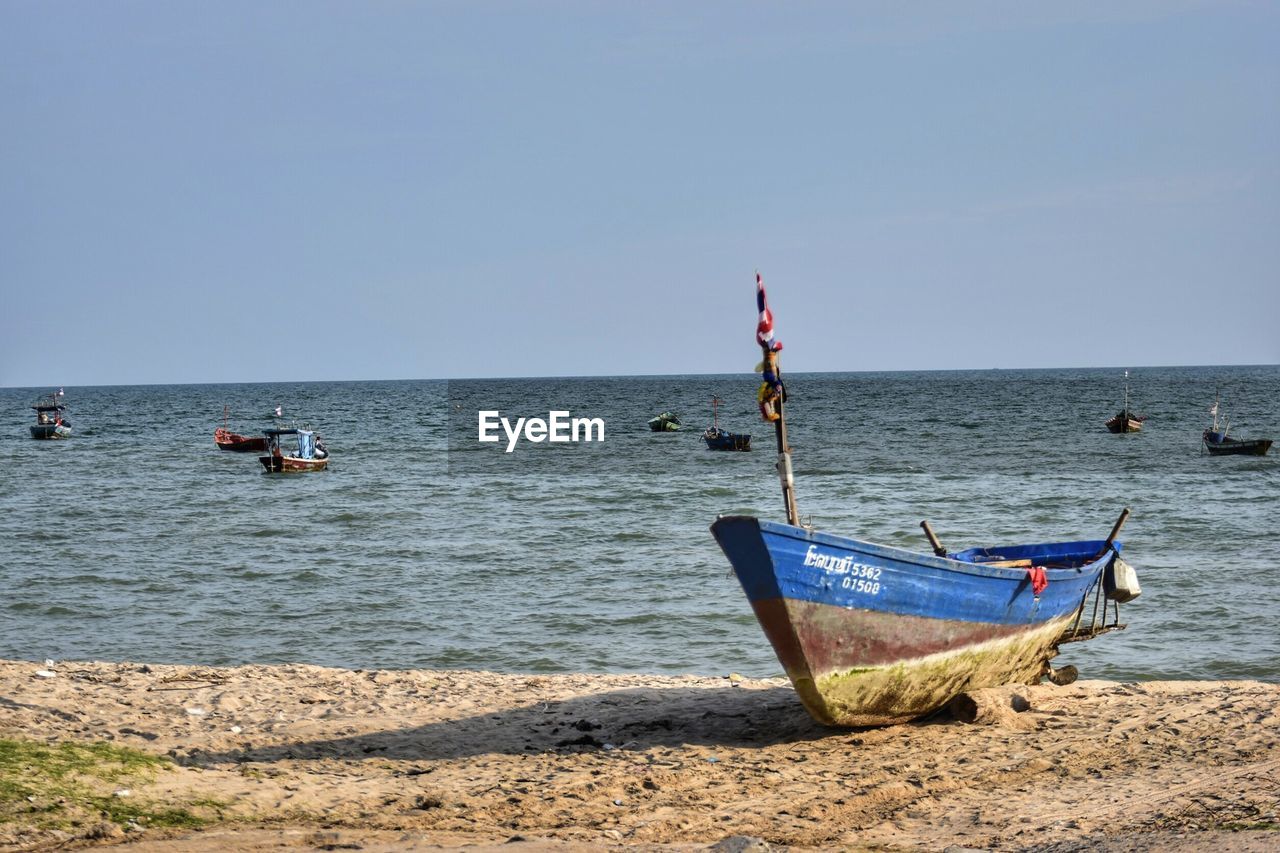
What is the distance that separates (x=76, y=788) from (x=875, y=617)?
21.9 ft

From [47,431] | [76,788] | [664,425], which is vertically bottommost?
[76,788]

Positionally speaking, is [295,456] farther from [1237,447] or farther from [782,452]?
[782,452]

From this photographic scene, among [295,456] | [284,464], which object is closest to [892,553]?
[284,464]

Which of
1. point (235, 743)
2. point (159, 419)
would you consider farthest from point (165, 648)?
point (159, 419)

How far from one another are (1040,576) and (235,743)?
7.86 metres

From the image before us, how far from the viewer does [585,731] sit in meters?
11.8

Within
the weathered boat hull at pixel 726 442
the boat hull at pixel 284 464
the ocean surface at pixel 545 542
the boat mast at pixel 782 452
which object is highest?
the boat mast at pixel 782 452

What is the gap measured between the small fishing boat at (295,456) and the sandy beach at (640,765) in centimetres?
3387

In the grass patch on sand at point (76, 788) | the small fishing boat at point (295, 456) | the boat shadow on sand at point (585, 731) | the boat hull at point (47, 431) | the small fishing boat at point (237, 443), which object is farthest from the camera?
the boat hull at point (47, 431)

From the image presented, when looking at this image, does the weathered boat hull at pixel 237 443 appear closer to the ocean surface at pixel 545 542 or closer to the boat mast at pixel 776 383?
the ocean surface at pixel 545 542

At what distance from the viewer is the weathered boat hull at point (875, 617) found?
1045 cm

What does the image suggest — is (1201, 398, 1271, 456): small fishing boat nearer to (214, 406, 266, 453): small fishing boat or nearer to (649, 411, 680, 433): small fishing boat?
(649, 411, 680, 433): small fishing boat

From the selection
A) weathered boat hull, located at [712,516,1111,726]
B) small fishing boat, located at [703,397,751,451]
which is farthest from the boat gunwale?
small fishing boat, located at [703,397,751,451]

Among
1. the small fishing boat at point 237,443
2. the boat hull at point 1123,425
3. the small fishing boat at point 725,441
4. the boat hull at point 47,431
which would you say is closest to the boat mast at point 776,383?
the small fishing boat at point 725,441
